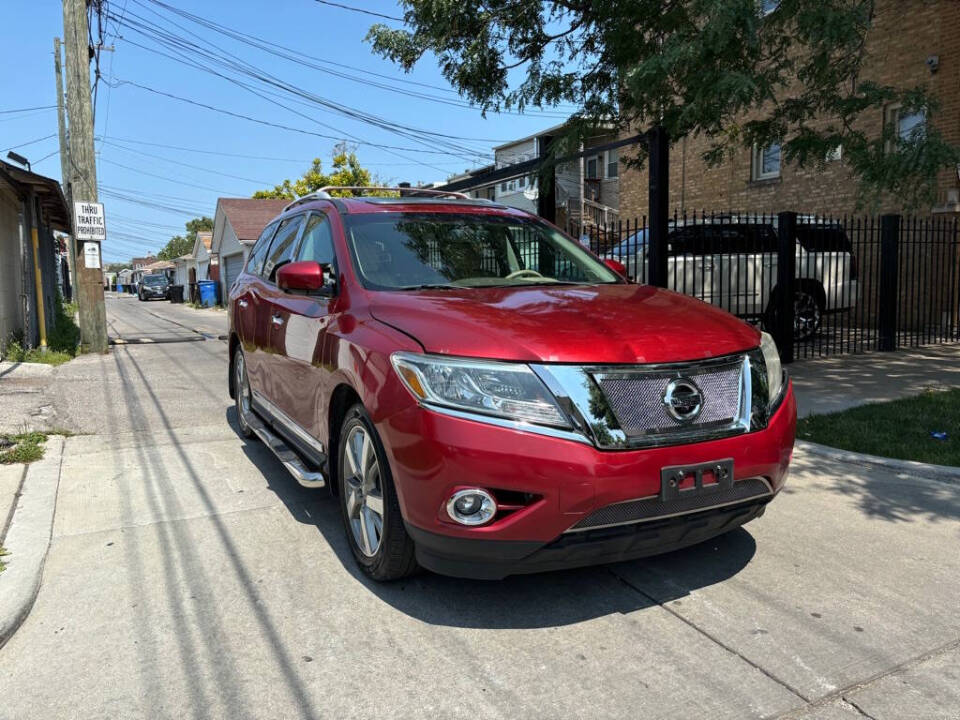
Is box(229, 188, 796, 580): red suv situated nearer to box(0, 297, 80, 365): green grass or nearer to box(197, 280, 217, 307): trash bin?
box(0, 297, 80, 365): green grass

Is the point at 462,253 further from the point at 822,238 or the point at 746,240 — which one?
the point at 822,238

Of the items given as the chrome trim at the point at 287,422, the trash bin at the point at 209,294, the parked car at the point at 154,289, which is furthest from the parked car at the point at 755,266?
the parked car at the point at 154,289

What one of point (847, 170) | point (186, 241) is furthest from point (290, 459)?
point (186, 241)

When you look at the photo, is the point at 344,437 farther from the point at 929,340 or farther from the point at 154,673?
the point at 929,340

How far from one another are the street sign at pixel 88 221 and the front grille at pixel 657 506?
13.2 metres

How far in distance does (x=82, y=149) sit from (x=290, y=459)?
451 inches

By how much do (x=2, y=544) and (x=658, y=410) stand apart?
3464 mm

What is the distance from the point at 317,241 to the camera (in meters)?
4.62

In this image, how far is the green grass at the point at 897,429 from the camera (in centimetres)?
559

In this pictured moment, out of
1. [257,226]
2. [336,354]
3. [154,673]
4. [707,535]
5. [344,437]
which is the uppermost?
[257,226]

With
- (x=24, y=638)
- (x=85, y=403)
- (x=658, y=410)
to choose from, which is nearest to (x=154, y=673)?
(x=24, y=638)

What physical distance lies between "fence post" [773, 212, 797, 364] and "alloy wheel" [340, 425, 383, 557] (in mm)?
7471

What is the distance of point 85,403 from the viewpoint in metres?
8.22

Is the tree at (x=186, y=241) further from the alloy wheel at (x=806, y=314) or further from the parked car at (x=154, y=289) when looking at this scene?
the alloy wheel at (x=806, y=314)
